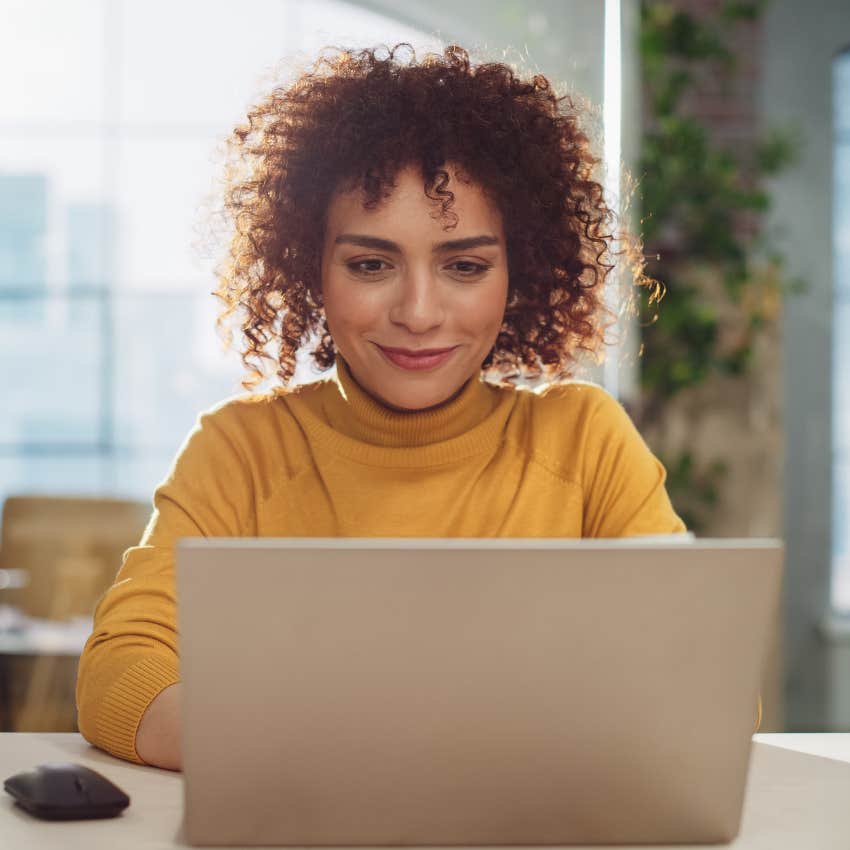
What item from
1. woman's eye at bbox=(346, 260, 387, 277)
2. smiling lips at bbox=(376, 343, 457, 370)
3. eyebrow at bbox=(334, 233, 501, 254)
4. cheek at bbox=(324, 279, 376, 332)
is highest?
eyebrow at bbox=(334, 233, 501, 254)

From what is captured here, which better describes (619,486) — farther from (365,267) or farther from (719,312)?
(719,312)

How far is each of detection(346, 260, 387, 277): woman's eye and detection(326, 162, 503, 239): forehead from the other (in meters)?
0.04

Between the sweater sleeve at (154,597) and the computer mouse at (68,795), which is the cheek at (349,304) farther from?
the computer mouse at (68,795)

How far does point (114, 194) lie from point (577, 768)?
4595 millimetres

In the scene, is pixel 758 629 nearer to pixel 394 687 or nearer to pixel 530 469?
pixel 394 687

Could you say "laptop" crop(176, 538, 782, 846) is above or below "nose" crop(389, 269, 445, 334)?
below

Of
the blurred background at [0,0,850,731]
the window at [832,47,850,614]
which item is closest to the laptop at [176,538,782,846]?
the blurred background at [0,0,850,731]

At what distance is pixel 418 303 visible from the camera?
4.43ft

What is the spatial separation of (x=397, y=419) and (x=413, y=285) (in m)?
0.21

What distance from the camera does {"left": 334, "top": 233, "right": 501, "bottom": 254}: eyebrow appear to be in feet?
4.46

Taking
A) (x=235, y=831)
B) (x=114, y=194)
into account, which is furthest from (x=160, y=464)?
(x=235, y=831)

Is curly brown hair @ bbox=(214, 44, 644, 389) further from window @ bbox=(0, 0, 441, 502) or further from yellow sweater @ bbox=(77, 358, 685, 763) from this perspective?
window @ bbox=(0, 0, 441, 502)

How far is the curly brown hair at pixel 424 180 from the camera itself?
1428 mm

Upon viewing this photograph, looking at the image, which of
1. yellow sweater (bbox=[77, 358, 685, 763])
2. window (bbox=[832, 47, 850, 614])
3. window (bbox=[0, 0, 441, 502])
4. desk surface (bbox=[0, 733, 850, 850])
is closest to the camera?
desk surface (bbox=[0, 733, 850, 850])
